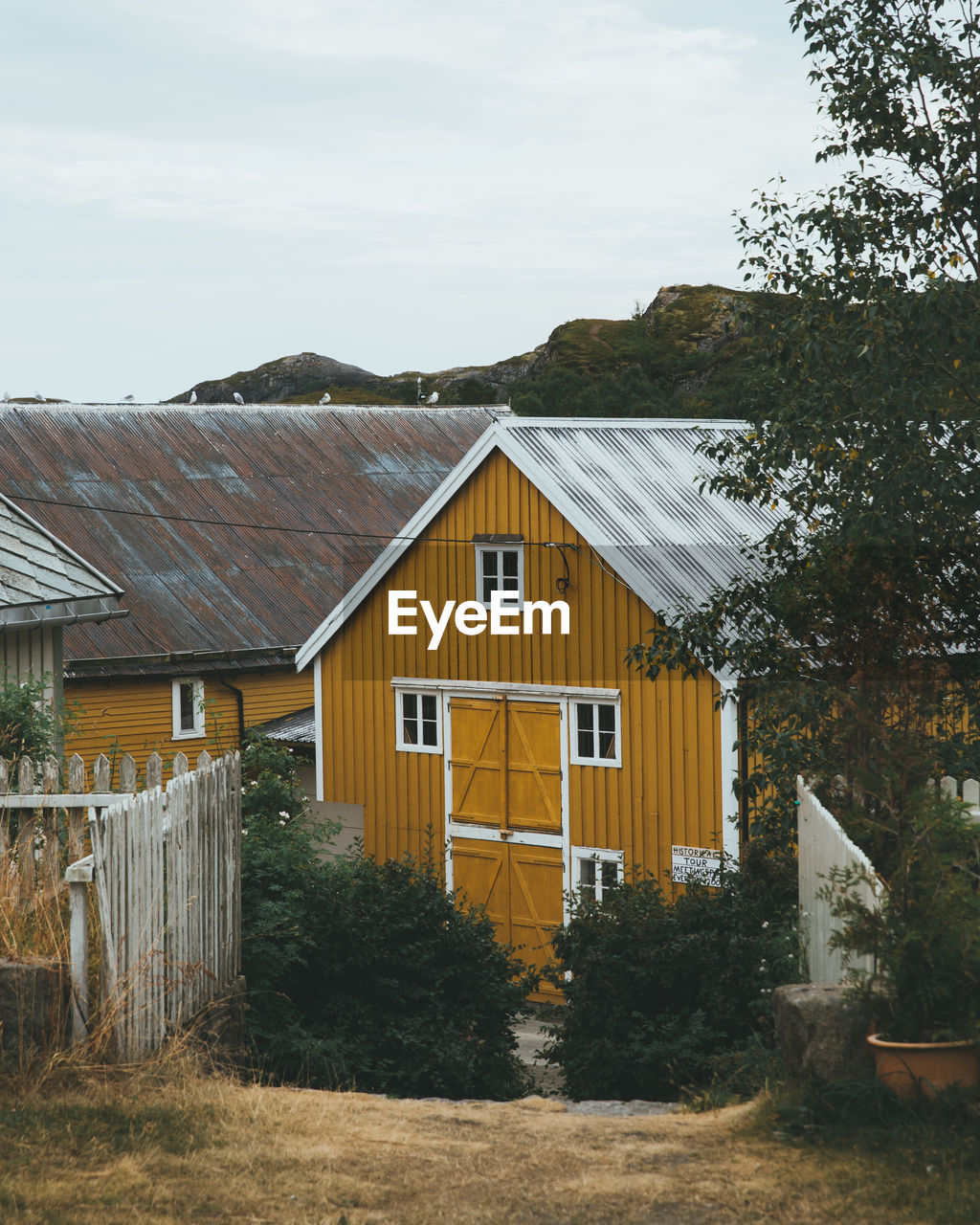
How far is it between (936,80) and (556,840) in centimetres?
1126

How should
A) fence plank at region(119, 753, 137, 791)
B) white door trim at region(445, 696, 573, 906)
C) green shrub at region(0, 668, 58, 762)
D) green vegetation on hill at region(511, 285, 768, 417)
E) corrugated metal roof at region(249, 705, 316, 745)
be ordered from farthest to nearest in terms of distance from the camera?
1. green vegetation on hill at region(511, 285, 768, 417)
2. corrugated metal roof at region(249, 705, 316, 745)
3. white door trim at region(445, 696, 573, 906)
4. green shrub at region(0, 668, 58, 762)
5. fence plank at region(119, 753, 137, 791)

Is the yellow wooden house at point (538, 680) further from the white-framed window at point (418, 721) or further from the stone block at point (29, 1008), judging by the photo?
the stone block at point (29, 1008)

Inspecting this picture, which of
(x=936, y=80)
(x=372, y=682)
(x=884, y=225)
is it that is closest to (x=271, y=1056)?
(x=884, y=225)

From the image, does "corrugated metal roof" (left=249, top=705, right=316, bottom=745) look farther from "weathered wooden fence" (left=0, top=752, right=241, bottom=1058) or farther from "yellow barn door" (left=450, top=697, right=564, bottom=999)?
"weathered wooden fence" (left=0, top=752, right=241, bottom=1058)

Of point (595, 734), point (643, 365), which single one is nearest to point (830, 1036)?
point (595, 734)

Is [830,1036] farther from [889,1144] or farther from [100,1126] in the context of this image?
[100,1126]

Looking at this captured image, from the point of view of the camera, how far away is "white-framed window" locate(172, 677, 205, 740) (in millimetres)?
25359

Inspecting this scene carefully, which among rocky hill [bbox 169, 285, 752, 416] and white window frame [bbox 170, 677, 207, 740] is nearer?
white window frame [bbox 170, 677, 207, 740]

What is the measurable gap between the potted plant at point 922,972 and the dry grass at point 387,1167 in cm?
48

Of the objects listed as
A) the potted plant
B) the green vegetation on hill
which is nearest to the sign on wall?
the potted plant

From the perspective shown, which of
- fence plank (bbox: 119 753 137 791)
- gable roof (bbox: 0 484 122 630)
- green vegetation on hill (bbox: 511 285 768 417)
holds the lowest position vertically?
fence plank (bbox: 119 753 137 791)

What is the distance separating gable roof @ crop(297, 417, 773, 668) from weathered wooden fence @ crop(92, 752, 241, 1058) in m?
9.47

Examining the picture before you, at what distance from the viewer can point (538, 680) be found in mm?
19438

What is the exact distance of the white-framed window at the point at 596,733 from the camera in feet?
61.6
